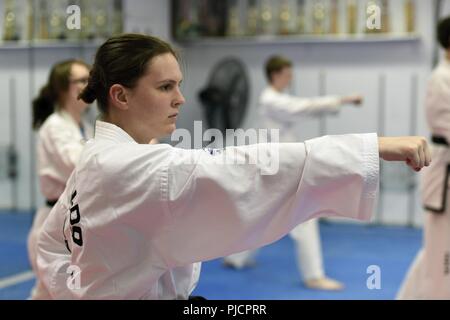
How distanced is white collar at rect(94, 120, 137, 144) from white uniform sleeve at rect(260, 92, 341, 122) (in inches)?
132

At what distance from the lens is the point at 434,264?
11.4 feet

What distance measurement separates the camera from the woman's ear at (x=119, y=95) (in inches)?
61.6

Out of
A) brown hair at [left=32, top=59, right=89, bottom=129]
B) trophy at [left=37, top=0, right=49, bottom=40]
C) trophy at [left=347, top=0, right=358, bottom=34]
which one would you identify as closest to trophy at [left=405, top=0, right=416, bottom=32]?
trophy at [left=347, top=0, right=358, bottom=34]

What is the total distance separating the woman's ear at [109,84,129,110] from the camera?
1.56 meters

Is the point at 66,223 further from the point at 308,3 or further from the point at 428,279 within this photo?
the point at 308,3

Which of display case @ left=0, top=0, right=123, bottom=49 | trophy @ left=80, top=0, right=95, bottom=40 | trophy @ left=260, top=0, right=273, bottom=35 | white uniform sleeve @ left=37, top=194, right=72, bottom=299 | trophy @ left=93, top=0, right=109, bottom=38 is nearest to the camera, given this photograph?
white uniform sleeve @ left=37, top=194, right=72, bottom=299

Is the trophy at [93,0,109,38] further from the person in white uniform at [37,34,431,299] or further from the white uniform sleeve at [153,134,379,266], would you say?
the white uniform sleeve at [153,134,379,266]

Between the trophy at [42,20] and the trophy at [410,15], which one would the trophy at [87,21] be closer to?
the trophy at [42,20]

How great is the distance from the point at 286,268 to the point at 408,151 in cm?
403

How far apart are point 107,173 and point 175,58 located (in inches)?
13.8

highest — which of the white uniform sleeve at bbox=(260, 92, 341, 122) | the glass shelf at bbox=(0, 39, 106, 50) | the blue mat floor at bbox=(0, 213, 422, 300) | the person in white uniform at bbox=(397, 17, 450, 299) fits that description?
the glass shelf at bbox=(0, 39, 106, 50)

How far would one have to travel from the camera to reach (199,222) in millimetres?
1395

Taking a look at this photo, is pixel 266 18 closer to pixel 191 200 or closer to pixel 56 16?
pixel 56 16
